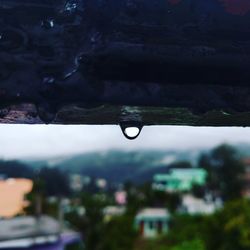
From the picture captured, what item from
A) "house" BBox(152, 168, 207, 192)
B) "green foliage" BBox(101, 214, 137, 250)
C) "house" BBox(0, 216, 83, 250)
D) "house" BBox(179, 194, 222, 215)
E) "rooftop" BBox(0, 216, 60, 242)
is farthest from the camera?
"house" BBox(152, 168, 207, 192)

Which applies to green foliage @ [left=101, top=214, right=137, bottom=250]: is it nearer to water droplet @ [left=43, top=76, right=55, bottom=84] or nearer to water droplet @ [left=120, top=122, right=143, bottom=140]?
water droplet @ [left=120, top=122, right=143, bottom=140]

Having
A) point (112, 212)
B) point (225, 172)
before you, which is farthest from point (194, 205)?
point (112, 212)

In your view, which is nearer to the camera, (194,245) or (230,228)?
(230,228)

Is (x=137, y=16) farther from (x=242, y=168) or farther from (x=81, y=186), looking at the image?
(x=242, y=168)

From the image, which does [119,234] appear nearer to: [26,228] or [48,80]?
[26,228]

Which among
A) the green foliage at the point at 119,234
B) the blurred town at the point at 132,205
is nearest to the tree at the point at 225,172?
the blurred town at the point at 132,205

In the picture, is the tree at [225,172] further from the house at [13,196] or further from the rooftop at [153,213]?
the house at [13,196]

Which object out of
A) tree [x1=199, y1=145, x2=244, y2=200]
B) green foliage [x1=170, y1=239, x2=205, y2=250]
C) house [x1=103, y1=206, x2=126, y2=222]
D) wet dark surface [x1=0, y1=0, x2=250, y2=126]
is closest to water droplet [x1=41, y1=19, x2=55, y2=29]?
wet dark surface [x1=0, y1=0, x2=250, y2=126]
